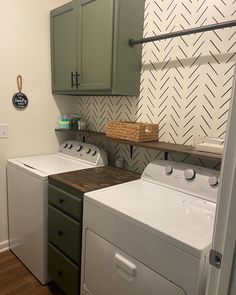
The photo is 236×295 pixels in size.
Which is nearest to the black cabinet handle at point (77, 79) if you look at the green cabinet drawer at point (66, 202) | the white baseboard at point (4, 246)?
the green cabinet drawer at point (66, 202)

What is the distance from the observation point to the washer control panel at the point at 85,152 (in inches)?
87.2

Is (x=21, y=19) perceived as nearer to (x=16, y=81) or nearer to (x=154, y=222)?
(x=16, y=81)

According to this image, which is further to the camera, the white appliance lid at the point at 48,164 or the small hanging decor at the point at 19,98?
the small hanging decor at the point at 19,98

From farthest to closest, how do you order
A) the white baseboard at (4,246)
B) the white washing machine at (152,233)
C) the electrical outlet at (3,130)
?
the white baseboard at (4,246), the electrical outlet at (3,130), the white washing machine at (152,233)

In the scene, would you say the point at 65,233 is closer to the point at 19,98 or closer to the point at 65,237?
the point at 65,237

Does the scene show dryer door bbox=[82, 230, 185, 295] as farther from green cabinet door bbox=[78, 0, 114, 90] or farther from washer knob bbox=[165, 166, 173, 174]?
green cabinet door bbox=[78, 0, 114, 90]

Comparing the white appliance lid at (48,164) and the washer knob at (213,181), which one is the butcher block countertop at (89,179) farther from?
the washer knob at (213,181)

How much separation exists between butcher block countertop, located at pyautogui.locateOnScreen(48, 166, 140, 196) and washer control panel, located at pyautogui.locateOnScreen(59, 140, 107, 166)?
0.40ft

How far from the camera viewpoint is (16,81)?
2264 millimetres

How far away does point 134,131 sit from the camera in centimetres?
182

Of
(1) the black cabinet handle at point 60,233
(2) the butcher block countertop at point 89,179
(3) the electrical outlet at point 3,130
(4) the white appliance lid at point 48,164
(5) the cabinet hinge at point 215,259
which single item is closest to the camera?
(5) the cabinet hinge at point 215,259

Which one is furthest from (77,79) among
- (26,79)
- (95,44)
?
(26,79)

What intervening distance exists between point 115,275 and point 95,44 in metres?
1.65

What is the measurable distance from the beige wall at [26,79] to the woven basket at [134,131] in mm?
885
